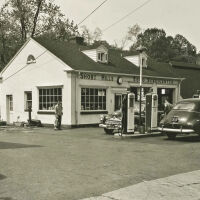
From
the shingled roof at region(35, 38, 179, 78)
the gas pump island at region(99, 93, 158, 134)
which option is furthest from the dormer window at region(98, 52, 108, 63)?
the gas pump island at region(99, 93, 158, 134)

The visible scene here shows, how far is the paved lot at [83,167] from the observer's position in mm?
7289

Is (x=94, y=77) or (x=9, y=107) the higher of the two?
(x=94, y=77)

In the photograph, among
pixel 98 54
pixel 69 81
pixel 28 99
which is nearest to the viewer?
pixel 69 81

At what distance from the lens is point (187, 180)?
8.23 metres

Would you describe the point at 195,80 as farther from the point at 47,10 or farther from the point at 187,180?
the point at 187,180

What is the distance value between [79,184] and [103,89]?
1823 centimetres

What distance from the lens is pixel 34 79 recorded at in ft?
88.0

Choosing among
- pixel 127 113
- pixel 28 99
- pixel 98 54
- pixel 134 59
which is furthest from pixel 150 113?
pixel 134 59

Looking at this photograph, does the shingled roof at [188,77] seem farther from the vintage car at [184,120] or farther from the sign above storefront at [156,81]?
the vintage car at [184,120]

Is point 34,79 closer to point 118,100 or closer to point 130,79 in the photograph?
point 118,100

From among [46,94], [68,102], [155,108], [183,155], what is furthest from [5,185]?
[46,94]

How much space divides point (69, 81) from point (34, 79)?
415 cm

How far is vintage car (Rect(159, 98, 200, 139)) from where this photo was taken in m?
16.2

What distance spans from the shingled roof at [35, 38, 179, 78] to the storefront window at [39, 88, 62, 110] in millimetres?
2139
